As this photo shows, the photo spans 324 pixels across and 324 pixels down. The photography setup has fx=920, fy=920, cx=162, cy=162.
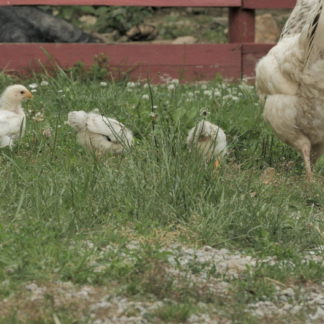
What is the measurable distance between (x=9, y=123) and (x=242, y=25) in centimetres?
371

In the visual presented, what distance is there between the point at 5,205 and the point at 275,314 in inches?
64.4

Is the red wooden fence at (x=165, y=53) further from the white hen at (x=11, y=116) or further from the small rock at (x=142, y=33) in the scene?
the small rock at (x=142, y=33)

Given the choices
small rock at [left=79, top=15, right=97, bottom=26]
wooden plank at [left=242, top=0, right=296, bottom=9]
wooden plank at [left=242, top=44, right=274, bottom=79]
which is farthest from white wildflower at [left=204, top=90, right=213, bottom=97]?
small rock at [left=79, top=15, right=97, bottom=26]

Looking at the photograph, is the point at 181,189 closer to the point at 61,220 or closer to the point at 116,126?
the point at 61,220

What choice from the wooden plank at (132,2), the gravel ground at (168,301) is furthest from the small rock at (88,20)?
the gravel ground at (168,301)

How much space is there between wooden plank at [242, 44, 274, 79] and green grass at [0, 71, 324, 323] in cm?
276

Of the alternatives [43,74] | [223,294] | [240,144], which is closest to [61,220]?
[223,294]

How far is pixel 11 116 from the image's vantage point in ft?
20.9

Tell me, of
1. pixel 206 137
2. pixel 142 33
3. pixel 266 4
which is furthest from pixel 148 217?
pixel 142 33

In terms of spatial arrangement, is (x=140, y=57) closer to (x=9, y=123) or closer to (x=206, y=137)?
(x=9, y=123)

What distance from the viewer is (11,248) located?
4.00 m

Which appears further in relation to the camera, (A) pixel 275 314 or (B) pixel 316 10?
(B) pixel 316 10

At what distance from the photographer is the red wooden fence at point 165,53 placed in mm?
8758

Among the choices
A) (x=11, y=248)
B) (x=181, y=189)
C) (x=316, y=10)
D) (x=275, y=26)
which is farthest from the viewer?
(x=275, y=26)
